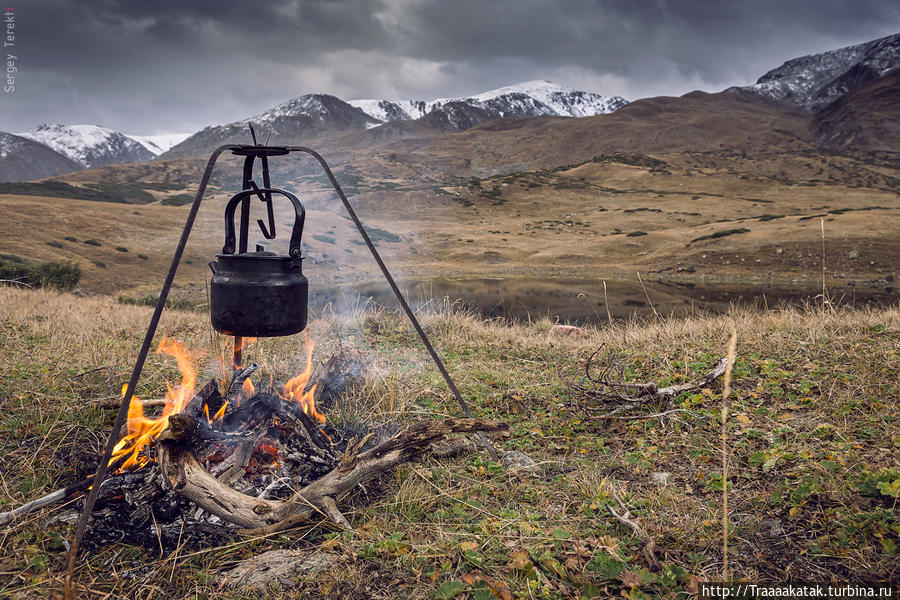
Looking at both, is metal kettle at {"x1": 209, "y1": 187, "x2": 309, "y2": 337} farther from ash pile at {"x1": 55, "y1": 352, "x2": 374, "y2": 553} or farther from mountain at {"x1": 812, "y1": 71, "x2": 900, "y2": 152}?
mountain at {"x1": 812, "y1": 71, "x2": 900, "y2": 152}

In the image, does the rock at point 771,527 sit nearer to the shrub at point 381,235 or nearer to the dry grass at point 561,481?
the dry grass at point 561,481

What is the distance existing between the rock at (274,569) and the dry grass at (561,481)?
3.2 inches

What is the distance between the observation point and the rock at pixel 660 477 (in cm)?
339

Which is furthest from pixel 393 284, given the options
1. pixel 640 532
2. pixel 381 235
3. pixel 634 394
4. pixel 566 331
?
pixel 381 235

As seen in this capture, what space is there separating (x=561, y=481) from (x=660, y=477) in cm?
70

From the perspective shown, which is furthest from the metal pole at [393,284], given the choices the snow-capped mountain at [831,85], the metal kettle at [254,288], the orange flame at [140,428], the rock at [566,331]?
the snow-capped mountain at [831,85]

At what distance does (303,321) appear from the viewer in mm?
3377

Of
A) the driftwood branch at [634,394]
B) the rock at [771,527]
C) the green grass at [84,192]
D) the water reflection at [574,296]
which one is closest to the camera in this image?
the rock at [771,527]

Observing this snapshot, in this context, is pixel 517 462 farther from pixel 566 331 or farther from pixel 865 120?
pixel 865 120

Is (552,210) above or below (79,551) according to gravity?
above

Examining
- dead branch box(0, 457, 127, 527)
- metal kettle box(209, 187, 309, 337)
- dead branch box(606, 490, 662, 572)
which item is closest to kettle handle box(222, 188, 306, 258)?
metal kettle box(209, 187, 309, 337)

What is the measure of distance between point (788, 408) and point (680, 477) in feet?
5.08

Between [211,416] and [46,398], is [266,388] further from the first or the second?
[46,398]

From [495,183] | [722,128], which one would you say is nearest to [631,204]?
[495,183]
